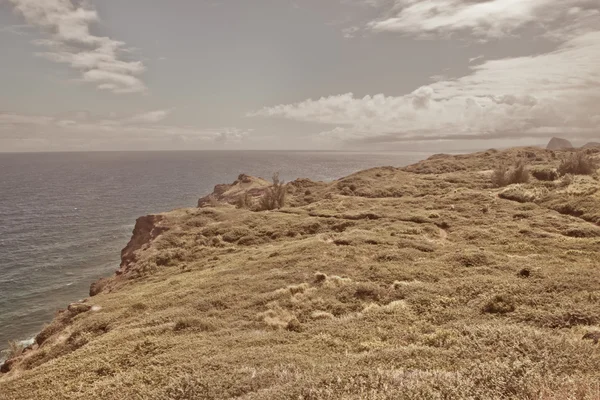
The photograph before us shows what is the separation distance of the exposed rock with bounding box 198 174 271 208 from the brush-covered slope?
36268 millimetres

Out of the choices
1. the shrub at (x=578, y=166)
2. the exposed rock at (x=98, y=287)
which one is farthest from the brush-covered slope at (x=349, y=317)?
the shrub at (x=578, y=166)

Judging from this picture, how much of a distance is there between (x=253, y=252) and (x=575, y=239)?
29.8 meters

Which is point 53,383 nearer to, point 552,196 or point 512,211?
point 512,211

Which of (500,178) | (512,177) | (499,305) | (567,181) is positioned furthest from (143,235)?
(567,181)

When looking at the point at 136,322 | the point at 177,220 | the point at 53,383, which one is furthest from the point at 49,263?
the point at 53,383

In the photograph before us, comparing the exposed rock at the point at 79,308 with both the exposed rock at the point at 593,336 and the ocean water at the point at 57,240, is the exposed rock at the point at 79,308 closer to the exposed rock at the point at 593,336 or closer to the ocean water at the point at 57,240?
the ocean water at the point at 57,240

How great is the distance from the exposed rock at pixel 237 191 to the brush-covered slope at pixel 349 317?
36268mm

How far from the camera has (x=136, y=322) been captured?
68.6 feet

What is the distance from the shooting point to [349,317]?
59.1 feet

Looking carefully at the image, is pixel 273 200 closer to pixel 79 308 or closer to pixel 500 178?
pixel 79 308

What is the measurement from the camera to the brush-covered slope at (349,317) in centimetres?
1027

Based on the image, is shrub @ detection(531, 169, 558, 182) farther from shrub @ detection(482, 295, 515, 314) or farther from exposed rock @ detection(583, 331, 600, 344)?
exposed rock @ detection(583, 331, 600, 344)

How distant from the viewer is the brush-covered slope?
33.7 feet

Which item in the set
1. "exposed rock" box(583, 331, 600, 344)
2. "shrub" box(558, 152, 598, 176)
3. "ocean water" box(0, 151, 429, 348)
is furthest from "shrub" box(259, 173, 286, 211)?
"shrub" box(558, 152, 598, 176)
